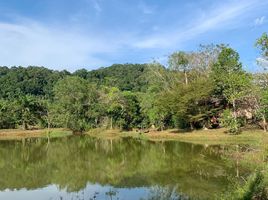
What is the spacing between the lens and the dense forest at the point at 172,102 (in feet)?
154

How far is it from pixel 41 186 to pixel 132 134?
37.6 metres

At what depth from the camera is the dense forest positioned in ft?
154

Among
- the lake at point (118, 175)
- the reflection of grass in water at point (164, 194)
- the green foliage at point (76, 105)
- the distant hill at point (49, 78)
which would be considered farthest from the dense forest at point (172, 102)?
the distant hill at point (49, 78)

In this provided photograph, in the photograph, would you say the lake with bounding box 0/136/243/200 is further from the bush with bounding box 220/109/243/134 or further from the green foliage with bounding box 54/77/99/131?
the green foliage with bounding box 54/77/99/131

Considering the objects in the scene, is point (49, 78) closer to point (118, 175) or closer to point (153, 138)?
point (153, 138)

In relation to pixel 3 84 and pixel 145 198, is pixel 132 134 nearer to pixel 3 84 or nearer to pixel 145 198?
pixel 145 198

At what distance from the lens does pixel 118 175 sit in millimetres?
24359

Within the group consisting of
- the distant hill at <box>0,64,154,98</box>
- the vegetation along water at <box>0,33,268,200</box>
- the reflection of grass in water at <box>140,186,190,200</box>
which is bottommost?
the reflection of grass in water at <box>140,186,190,200</box>

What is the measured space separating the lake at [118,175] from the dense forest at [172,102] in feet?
28.8

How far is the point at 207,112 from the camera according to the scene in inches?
2030

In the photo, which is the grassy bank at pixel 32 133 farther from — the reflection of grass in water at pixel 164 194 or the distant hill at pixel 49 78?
the reflection of grass in water at pixel 164 194

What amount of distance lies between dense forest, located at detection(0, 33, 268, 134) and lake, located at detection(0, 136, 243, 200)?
28.8 ft

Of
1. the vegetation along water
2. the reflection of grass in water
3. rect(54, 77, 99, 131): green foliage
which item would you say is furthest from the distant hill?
the reflection of grass in water

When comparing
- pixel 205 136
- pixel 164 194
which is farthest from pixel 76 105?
pixel 164 194
